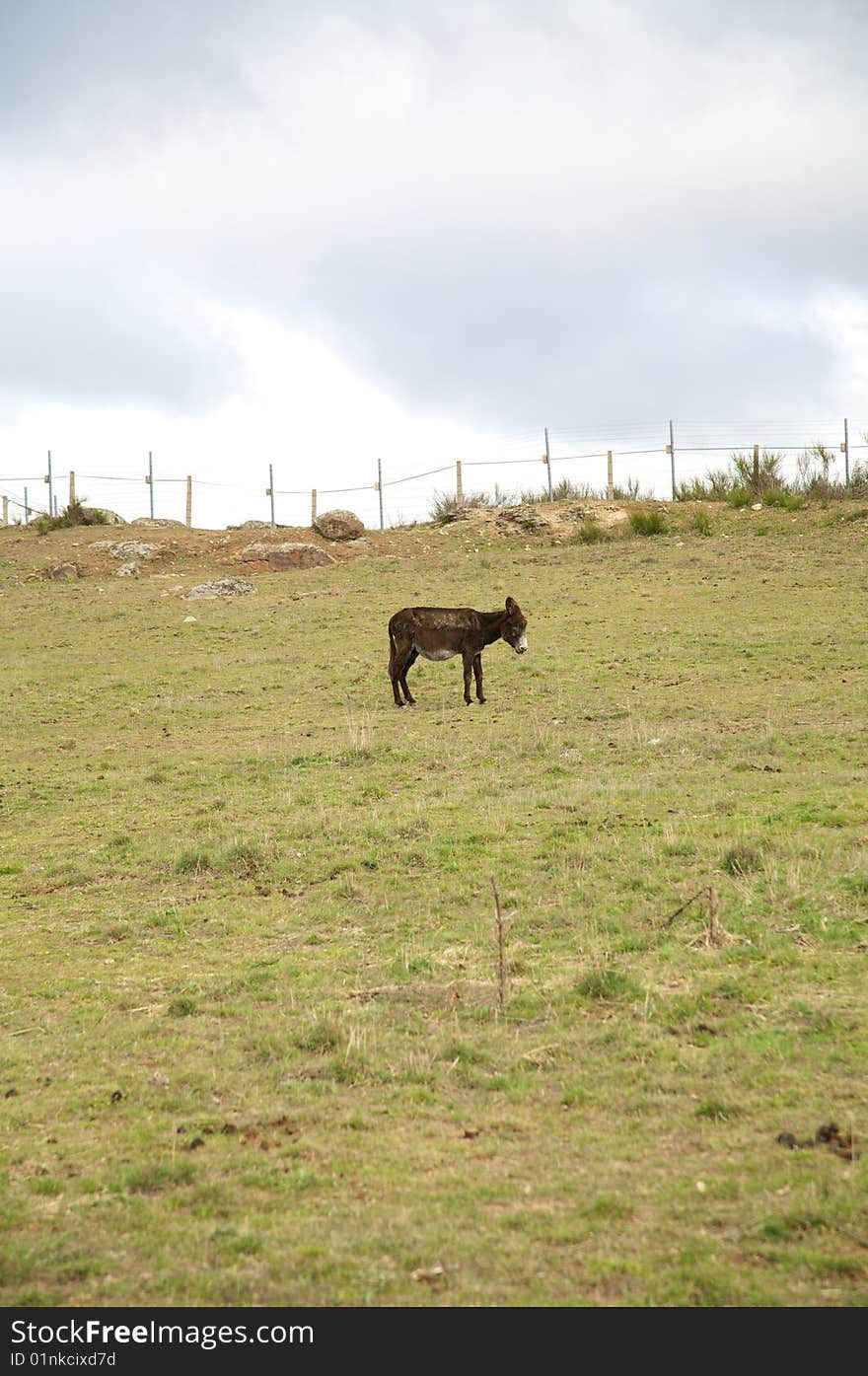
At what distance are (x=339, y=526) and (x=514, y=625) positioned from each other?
70.5 ft

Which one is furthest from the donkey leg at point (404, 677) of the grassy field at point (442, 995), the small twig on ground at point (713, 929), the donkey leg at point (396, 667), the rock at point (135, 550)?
the rock at point (135, 550)

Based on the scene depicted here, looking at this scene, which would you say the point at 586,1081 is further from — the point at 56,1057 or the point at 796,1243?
the point at 56,1057

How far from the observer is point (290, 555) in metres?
39.2

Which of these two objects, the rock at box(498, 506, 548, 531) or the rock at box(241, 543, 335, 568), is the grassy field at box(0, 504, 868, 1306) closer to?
the rock at box(241, 543, 335, 568)

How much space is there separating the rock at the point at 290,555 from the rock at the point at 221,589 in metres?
3.96

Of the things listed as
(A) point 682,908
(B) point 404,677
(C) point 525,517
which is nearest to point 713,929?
(A) point 682,908

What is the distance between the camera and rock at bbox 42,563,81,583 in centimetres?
3872

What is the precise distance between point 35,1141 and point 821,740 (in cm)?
1254

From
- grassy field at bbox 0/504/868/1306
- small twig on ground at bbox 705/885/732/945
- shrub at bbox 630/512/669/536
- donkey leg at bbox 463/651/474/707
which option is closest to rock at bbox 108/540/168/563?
shrub at bbox 630/512/669/536

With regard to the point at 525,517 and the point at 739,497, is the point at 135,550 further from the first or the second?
the point at 739,497

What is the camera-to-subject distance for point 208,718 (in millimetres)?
21172

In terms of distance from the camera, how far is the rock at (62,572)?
127 feet

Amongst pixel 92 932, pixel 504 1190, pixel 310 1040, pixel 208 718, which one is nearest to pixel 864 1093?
pixel 504 1190
